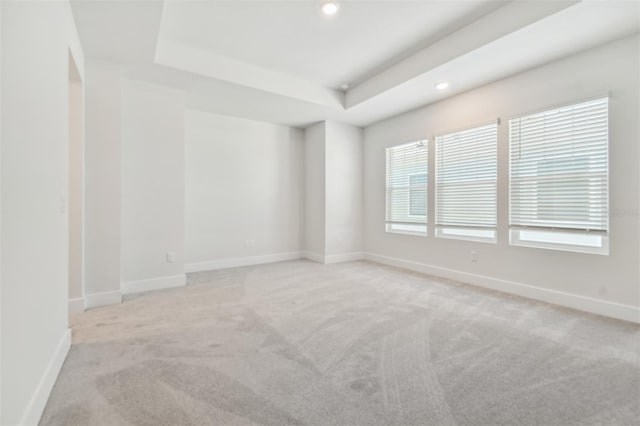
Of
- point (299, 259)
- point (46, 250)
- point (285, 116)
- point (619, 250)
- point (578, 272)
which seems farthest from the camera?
point (299, 259)

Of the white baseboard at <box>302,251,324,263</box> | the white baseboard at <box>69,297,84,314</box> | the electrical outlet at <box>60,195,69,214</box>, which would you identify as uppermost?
the electrical outlet at <box>60,195,69,214</box>

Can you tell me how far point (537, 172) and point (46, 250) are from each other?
450 centimetres

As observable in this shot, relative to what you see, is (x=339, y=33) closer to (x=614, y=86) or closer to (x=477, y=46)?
(x=477, y=46)

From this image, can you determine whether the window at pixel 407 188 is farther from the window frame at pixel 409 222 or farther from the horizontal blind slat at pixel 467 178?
the horizontal blind slat at pixel 467 178

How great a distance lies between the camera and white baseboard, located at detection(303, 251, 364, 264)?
5.35 metres

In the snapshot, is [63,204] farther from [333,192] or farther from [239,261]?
[333,192]

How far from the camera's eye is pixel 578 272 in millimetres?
3041

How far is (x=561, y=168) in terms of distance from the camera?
10.4 ft

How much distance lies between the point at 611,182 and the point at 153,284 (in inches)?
206

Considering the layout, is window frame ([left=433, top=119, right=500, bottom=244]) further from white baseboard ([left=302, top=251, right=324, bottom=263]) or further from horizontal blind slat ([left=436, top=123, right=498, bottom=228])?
white baseboard ([left=302, top=251, right=324, bottom=263])

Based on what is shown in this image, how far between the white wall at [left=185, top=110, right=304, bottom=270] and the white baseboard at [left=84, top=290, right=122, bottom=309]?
57.4 inches

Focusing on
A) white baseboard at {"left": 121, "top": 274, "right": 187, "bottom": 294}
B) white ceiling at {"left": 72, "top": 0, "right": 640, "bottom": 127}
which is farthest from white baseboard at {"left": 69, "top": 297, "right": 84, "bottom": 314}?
white ceiling at {"left": 72, "top": 0, "right": 640, "bottom": 127}

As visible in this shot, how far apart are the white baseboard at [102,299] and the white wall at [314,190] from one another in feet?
10.4

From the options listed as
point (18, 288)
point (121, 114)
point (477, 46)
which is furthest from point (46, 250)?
point (477, 46)
